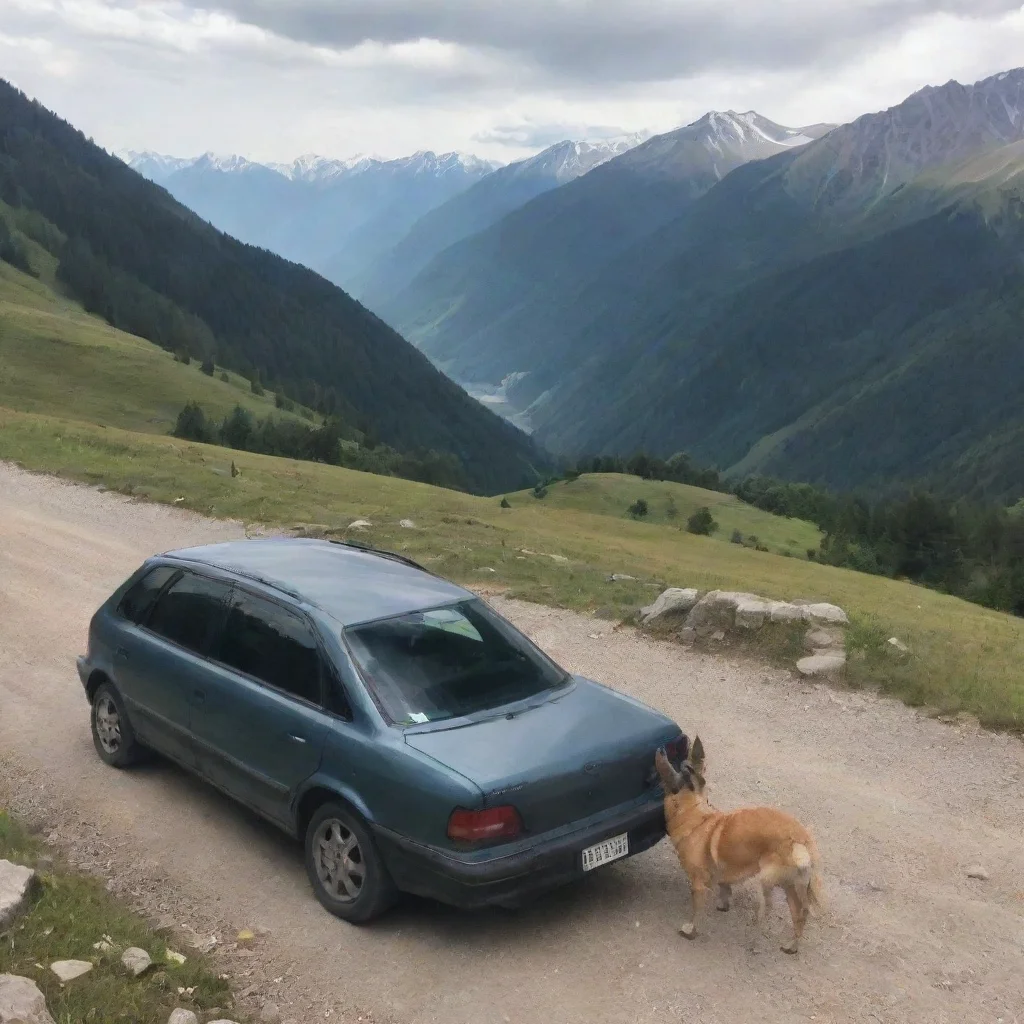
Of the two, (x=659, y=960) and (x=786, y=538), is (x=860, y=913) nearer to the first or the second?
(x=659, y=960)

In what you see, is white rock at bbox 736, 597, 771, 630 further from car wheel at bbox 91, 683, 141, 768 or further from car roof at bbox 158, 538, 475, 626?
car wheel at bbox 91, 683, 141, 768

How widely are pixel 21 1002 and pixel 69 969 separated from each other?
0.68 metres

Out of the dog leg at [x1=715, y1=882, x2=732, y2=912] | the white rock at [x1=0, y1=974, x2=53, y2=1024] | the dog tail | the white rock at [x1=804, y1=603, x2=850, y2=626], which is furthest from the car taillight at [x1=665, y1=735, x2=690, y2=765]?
the white rock at [x1=804, y1=603, x2=850, y2=626]

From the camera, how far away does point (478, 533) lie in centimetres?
2334

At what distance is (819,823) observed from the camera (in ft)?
26.3

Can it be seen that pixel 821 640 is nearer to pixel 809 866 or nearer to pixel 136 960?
pixel 809 866

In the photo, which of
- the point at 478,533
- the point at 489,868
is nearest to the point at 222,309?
the point at 478,533

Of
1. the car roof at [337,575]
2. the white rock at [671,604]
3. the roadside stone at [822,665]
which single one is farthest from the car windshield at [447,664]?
the white rock at [671,604]

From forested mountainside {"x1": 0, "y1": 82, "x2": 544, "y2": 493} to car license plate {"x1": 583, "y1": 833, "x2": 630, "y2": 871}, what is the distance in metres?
143

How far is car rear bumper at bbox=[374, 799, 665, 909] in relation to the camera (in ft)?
19.6

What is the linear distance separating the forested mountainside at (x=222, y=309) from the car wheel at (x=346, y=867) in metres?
143

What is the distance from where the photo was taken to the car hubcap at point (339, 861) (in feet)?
21.5

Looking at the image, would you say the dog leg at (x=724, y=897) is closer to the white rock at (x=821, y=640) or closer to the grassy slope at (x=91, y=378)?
the white rock at (x=821, y=640)

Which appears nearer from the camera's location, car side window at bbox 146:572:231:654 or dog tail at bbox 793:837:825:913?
dog tail at bbox 793:837:825:913
